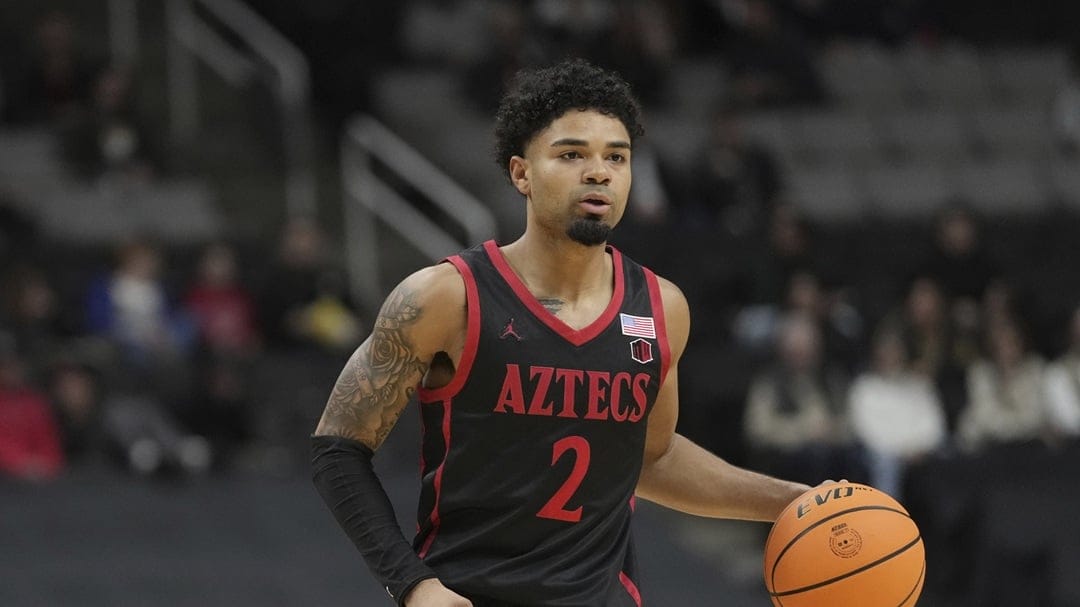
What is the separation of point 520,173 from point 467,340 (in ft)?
1.50

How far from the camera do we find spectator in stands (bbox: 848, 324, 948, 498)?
34.7ft

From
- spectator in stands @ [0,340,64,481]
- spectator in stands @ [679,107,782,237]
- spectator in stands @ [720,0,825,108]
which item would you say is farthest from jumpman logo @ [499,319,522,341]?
spectator in stands @ [720,0,825,108]

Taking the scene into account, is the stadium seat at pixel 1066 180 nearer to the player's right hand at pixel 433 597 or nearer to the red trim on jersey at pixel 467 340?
the red trim on jersey at pixel 467 340

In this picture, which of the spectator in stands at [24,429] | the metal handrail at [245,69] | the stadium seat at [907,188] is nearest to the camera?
the spectator in stands at [24,429]

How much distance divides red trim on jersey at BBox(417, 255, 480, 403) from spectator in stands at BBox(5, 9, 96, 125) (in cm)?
938

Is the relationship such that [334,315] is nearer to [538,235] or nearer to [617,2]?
[617,2]

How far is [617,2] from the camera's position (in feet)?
49.4

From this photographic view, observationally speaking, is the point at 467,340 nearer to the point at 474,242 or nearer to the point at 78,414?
the point at 78,414

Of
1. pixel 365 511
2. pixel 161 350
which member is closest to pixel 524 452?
pixel 365 511

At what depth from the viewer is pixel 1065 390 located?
11.1 meters

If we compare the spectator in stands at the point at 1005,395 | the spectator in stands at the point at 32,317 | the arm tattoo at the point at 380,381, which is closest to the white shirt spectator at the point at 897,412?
the spectator in stands at the point at 1005,395

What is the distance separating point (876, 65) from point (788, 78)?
4.90 feet

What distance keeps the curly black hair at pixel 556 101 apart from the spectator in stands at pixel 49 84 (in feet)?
30.4

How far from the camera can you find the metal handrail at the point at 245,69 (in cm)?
1424
